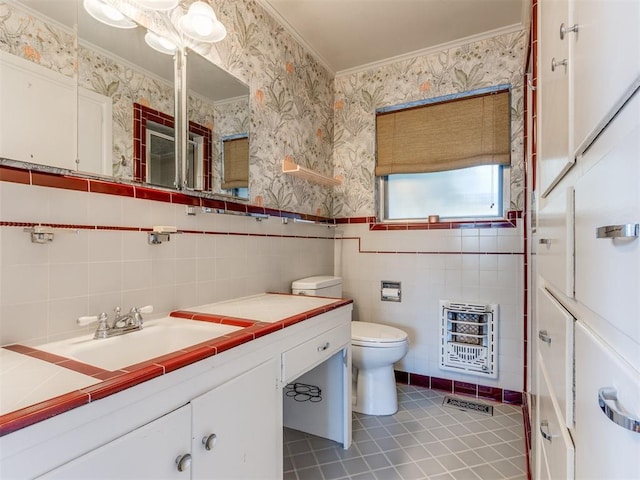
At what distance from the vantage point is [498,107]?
2.31 metres

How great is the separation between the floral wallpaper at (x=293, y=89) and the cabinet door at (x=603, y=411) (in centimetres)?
144

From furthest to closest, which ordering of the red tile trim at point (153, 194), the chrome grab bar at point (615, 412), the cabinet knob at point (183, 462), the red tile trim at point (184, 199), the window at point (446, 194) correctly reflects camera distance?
1. the window at point (446, 194)
2. the red tile trim at point (184, 199)
3. the red tile trim at point (153, 194)
4. the cabinet knob at point (183, 462)
5. the chrome grab bar at point (615, 412)

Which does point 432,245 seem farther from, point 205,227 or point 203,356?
point 203,356

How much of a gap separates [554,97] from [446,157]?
1.62 meters

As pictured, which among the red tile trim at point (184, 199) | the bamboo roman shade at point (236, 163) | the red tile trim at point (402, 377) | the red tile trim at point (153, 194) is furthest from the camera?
the red tile trim at point (402, 377)

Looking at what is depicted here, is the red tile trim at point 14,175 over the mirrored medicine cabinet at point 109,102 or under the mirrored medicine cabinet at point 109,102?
under

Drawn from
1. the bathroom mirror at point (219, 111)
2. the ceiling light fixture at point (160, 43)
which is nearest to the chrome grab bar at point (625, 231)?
the bathroom mirror at point (219, 111)

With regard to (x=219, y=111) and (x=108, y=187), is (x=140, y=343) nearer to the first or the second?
(x=108, y=187)

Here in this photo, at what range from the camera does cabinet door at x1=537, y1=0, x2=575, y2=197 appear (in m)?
0.73

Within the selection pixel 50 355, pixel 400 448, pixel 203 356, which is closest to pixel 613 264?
pixel 203 356

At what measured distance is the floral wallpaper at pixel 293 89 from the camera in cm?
119

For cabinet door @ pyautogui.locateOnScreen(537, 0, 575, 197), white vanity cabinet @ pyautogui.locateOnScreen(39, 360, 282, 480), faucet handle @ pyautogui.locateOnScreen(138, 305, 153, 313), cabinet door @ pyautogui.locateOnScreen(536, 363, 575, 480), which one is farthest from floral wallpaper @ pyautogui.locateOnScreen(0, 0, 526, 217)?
cabinet door @ pyautogui.locateOnScreen(536, 363, 575, 480)

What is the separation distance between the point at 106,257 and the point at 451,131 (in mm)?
2305

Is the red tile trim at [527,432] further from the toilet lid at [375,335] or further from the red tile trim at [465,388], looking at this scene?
the toilet lid at [375,335]
